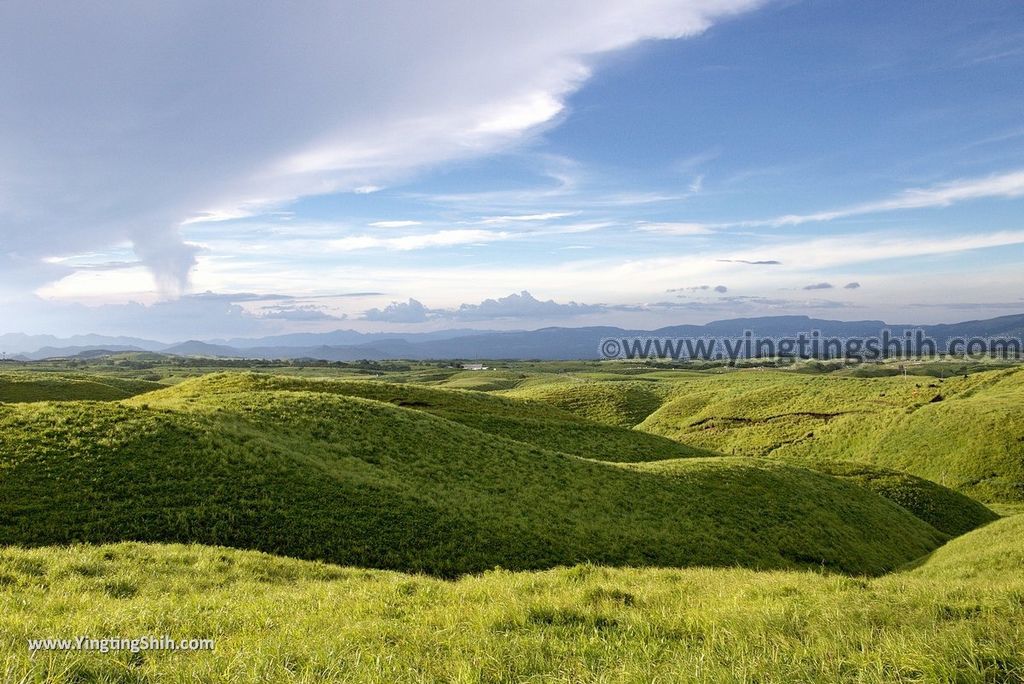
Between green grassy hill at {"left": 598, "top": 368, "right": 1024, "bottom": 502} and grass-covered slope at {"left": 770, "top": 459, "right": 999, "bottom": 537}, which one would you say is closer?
grass-covered slope at {"left": 770, "top": 459, "right": 999, "bottom": 537}

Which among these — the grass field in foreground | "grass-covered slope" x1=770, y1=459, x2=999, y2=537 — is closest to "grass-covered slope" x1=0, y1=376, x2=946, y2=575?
"grass-covered slope" x1=770, y1=459, x2=999, y2=537

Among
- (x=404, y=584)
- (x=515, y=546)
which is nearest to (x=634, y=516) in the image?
(x=515, y=546)

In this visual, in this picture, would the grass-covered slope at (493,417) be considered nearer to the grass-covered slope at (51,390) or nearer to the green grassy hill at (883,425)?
the green grassy hill at (883,425)

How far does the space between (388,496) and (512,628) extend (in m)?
18.7

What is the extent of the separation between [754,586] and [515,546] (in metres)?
12.9

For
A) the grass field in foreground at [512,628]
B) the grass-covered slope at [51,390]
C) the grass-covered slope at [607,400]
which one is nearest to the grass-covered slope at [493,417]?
the grass-covered slope at [51,390]

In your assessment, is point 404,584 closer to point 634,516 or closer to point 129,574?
point 129,574

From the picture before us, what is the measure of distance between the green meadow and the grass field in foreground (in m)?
0.06

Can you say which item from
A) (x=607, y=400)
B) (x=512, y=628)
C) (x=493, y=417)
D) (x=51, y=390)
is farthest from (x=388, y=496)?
(x=607, y=400)

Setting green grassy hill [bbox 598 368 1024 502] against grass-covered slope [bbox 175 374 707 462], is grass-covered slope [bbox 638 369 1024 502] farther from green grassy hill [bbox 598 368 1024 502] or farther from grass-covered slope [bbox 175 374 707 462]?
grass-covered slope [bbox 175 374 707 462]

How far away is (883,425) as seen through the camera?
6994cm

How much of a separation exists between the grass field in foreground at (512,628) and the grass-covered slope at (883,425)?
60238mm

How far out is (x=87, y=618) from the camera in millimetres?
8703

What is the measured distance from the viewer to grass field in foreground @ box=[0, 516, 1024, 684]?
6.62 metres
